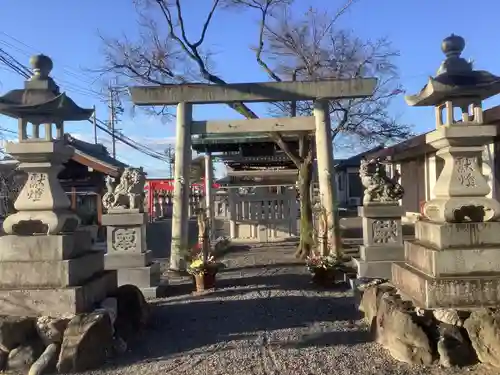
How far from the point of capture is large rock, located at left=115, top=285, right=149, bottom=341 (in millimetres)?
5754

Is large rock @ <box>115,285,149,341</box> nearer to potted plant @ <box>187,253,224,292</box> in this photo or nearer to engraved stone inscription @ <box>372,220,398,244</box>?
potted plant @ <box>187,253,224,292</box>

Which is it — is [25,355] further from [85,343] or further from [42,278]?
[42,278]

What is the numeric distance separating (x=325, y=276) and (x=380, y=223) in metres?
1.29

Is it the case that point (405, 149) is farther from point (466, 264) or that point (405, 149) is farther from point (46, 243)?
point (46, 243)

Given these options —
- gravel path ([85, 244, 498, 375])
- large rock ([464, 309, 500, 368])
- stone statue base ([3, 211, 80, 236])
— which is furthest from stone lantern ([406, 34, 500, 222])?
stone statue base ([3, 211, 80, 236])

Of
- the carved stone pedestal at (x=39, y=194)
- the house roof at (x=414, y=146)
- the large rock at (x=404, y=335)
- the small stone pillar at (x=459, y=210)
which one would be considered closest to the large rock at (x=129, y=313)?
the carved stone pedestal at (x=39, y=194)

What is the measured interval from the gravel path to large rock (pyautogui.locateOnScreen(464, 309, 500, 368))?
140mm

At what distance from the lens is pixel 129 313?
19.8 ft

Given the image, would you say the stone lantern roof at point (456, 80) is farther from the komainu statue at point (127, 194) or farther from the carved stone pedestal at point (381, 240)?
the komainu statue at point (127, 194)

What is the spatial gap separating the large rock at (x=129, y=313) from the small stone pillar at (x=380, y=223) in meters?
3.86

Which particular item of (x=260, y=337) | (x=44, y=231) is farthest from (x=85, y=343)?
(x=260, y=337)

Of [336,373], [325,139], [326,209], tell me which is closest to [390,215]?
[326,209]

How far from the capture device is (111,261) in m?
8.41

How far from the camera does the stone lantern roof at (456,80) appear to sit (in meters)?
5.12
